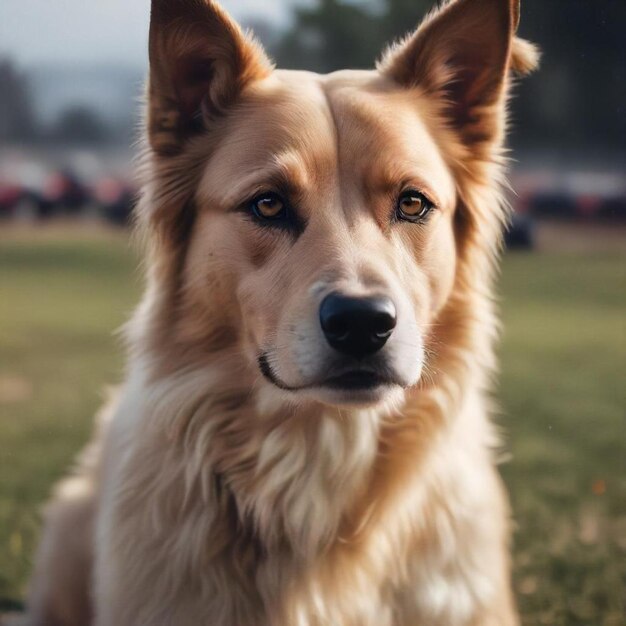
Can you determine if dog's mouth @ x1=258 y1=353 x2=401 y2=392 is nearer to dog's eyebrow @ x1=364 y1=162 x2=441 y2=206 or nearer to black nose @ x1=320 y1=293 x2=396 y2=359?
black nose @ x1=320 y1=293 x2=396 y2=359

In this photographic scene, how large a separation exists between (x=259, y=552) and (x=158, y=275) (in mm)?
953

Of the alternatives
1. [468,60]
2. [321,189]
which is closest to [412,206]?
[321,189]

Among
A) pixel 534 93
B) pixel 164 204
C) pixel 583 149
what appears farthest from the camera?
pixel 583 149

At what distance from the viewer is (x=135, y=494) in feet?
8.95

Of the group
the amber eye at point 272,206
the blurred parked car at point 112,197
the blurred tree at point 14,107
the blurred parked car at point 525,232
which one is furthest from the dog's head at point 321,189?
the blurred parked car at point 112,197

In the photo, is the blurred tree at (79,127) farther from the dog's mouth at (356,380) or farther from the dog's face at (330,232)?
the dog's mouth at (356,380)

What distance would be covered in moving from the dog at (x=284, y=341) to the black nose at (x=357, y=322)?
0.55 ft

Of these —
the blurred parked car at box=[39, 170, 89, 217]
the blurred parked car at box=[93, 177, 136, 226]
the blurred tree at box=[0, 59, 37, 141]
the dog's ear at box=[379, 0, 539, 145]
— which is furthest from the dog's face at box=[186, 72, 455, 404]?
the blurred parked car at box=[39, 170, 89, 217]

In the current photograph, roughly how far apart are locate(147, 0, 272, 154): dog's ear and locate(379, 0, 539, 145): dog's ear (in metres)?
0.49

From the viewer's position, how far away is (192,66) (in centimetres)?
269

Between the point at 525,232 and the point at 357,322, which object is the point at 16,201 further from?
the point at 357,322

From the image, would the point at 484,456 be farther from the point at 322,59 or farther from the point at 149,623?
the point at 322,59

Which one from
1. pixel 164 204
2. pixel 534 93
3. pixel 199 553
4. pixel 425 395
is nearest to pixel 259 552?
pixel 199 553

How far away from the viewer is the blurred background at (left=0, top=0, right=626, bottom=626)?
4.08 meters
